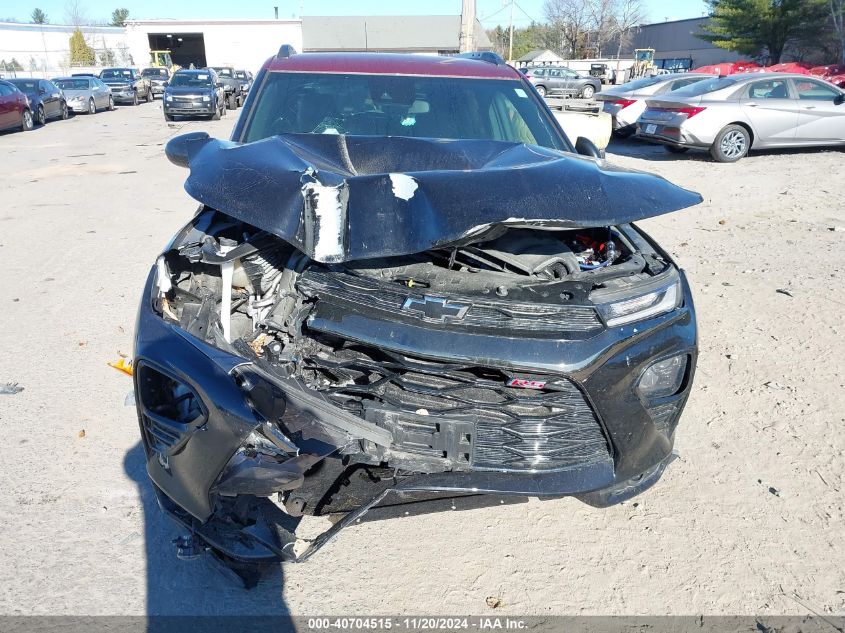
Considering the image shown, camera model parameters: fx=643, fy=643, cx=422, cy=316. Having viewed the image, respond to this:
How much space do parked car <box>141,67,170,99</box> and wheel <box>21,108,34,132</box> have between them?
14951 millimetres

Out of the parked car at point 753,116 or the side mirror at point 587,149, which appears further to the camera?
the parked car at point 753,116

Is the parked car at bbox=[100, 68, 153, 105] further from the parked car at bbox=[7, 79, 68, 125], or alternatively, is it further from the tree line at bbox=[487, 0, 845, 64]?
the tree line at bbox=[487, 0, 845, 64]

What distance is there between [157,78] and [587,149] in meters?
35.9

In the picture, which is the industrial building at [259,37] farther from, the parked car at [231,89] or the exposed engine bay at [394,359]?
the exposed engine bay at [394,359]

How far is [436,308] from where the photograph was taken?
2.36 metres

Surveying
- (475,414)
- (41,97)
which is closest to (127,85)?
(41,97)

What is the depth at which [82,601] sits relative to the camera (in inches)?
95.3

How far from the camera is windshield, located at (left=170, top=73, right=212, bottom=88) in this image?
21078 mm

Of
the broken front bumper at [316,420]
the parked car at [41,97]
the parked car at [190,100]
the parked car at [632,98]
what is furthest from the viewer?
the parked car at [190,100]

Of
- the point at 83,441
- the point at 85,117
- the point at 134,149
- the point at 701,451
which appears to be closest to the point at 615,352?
the point at 701,451

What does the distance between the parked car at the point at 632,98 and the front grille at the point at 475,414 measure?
1362 cm

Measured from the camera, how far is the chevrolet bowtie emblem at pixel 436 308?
232cm

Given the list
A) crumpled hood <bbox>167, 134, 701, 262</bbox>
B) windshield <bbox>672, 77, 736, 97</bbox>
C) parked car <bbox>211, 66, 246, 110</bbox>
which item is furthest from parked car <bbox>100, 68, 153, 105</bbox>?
crumpled hood <bbox>167, 134, 701, 262</bbox>

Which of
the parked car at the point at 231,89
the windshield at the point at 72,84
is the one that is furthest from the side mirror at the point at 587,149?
the windshield at the point at 72,84
